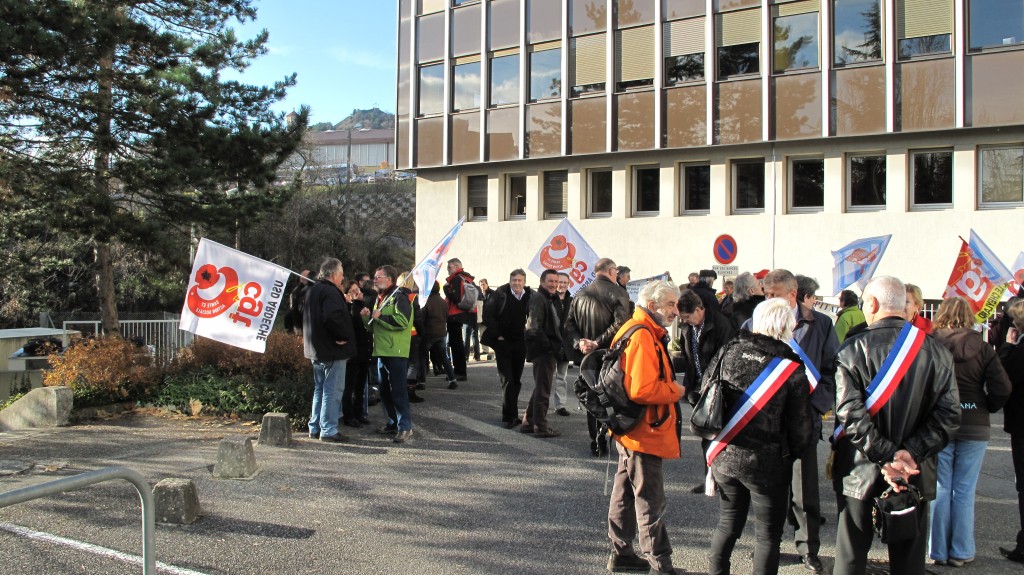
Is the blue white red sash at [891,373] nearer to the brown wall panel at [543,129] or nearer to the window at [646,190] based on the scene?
the window at [646,190]

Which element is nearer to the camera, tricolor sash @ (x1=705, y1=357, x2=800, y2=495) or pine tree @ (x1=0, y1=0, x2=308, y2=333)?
tricolor sash @ (x1=705, y1=357, x2=800, y2=495)

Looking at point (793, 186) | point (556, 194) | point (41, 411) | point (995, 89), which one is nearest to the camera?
Answer: point (41, 411)

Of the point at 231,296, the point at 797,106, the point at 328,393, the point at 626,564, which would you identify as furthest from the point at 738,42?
the point at 626,564

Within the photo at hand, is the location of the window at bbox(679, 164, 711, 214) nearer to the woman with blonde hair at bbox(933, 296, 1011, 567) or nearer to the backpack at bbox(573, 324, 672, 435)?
the woman with blonde hair at bbox(933, 296, 1011, 567)

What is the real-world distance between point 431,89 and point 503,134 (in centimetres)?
358

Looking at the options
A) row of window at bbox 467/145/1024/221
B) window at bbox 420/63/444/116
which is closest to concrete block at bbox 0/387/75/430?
row of window at bbox 467/145/1024/221

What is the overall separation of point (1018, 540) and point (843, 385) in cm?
250

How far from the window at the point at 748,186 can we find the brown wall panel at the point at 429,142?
9.66m

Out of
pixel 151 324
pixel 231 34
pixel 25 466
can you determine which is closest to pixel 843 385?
pixel 25 466

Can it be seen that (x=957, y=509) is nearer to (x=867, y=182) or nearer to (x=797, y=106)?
(x=867, y=182)

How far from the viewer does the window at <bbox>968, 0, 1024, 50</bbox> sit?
19.1 m

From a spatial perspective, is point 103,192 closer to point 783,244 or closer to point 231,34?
point 231,34

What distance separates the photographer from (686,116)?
23.0m

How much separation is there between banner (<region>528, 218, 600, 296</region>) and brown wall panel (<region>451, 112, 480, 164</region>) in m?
13.5
